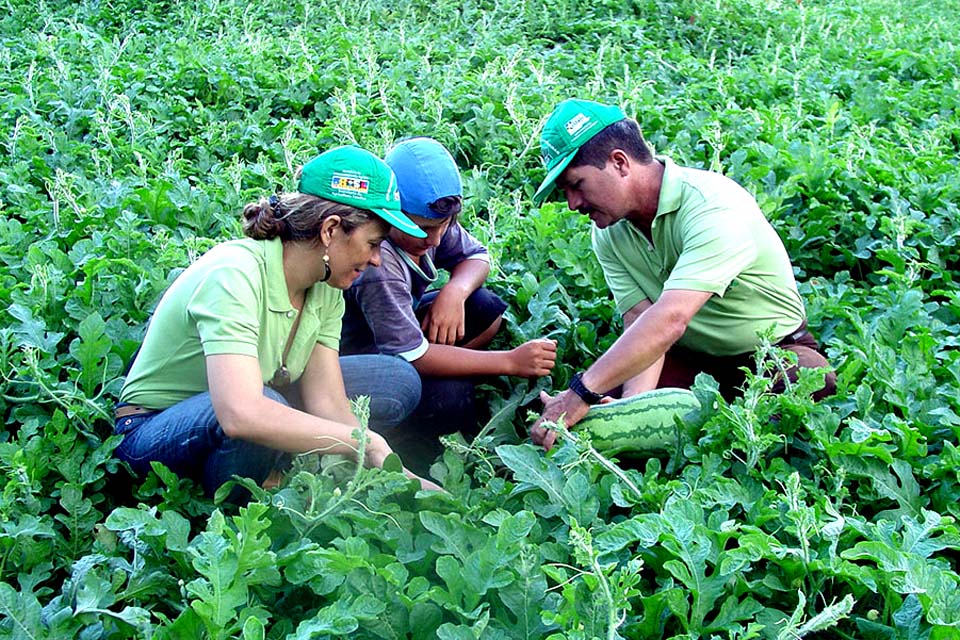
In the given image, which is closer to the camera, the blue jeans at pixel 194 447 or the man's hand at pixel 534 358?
the blue jeans at pixel 194 447

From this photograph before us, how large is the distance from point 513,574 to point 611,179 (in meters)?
1.67

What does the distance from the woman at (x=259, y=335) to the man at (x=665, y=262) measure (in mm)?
730

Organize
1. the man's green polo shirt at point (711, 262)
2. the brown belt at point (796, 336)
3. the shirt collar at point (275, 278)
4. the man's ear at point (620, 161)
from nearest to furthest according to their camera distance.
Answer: the shirt collar at point (275, 278)
the man's green polo shirt at point (711, 262)
the man's ear at point (620, 161)
the brown belt at point (796, 336)

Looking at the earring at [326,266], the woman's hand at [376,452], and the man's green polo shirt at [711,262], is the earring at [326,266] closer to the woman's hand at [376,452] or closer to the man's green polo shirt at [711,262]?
the woman's hand at [376,452]

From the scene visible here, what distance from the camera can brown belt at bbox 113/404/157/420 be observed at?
10.8ft

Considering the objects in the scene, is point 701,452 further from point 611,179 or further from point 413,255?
point 413,255

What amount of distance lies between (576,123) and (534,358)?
0.87m

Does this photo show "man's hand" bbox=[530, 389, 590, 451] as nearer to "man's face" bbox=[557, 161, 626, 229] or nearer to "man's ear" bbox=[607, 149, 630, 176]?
"man's face" bbox=[557, 161, 626, 229]

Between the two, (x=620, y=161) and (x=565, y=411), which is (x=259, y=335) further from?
(x=620, y=161)

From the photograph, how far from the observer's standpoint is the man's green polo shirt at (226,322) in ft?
9.68

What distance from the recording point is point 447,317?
3.93 metres

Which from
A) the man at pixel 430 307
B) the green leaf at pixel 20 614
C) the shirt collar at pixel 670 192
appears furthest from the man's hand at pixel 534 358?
the green leaf at pixel 20 614

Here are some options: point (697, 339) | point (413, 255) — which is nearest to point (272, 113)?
point (413, 255)

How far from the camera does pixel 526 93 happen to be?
6863mm
